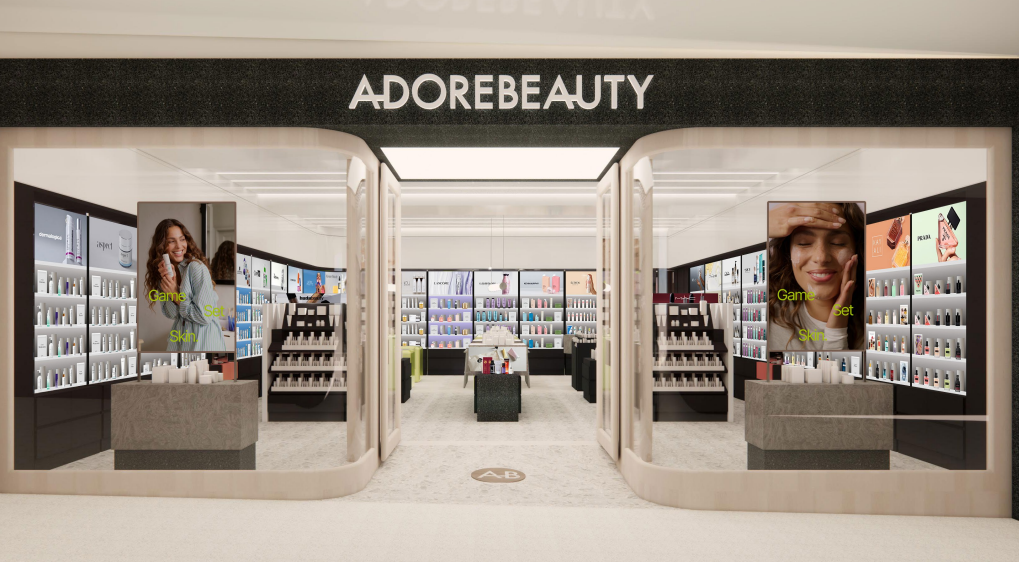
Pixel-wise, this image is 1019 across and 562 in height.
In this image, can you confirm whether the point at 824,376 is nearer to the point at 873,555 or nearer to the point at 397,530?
the point at 873,555

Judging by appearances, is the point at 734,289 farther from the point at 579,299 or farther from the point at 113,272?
the point at 579,299

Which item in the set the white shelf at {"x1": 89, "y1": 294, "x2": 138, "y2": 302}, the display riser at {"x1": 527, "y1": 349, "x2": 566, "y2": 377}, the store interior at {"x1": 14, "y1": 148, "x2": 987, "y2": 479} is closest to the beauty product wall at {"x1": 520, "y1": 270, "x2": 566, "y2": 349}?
the display riser at {"x1": 527, "y1": 349, "x2": 566, "y2": 377}

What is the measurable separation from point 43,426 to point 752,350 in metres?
5.51

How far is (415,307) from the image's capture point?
14.1 metres

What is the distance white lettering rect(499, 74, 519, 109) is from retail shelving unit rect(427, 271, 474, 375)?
32.5 ft

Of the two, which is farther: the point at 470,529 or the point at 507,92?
the point at 507,92

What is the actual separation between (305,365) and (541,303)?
977 centimetres

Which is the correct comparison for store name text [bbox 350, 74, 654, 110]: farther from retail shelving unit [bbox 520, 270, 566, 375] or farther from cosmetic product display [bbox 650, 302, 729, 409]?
retail shelving unit [bbox 520, 270, 566, 375]

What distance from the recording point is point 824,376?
438cm

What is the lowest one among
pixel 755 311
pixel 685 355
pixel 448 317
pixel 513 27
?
pixel 448 317

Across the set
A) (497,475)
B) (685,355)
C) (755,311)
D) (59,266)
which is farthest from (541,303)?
(59,266)

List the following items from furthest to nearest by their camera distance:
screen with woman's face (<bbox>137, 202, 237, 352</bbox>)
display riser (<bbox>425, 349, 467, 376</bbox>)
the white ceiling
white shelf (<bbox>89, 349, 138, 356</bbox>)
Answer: display riser (<bbox>425, 349, 467, 376</bbox>), white shelf (<bbox>89, 349, 138, 356</bbox>), screen with woman's face (<bbox>137, 202, 237, 352</bbox>), the white ceiling

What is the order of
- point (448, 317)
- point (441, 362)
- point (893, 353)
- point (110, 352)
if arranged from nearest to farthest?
point (893, 353) → point (110, 352) → point (441, 362) → point (448, 317)

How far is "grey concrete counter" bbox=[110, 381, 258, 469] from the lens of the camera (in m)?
4.44
